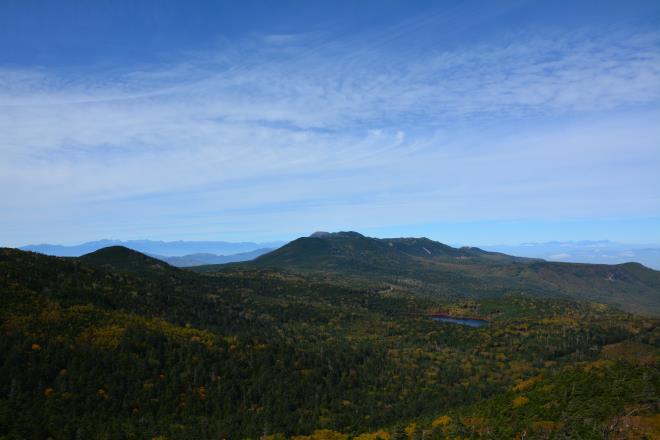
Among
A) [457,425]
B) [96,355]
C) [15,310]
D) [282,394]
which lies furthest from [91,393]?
[457,425]

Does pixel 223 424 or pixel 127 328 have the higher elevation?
pixel 127 328

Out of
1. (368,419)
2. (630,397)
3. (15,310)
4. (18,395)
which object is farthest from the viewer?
(15,310)

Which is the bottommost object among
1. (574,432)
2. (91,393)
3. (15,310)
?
(91,393)

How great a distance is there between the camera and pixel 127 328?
656ft

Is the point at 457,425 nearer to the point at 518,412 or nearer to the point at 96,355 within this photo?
the point at 518,412

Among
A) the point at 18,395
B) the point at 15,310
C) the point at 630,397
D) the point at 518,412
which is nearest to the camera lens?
the point at 630,397

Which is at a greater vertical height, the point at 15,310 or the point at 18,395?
the point at 15,310

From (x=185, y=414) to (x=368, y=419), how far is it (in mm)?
68140

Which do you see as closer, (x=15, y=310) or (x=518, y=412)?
(x=518, y=412)

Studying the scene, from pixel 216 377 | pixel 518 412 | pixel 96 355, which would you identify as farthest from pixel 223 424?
pixel 518 412

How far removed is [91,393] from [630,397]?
167 m

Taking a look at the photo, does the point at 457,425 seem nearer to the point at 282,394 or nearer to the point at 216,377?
the point at 282,394

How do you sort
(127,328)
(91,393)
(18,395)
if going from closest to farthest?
(18,395) < (91,393) < (127,328)

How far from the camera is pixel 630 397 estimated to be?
110 meters
